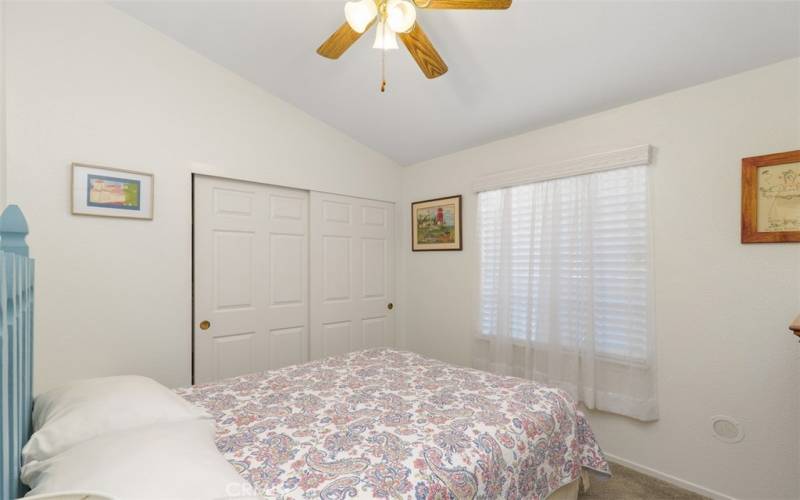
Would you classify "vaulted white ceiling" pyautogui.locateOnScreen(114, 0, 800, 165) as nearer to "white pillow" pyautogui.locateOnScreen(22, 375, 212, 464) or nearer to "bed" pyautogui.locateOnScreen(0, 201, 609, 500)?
"bed" pyautogui.locateOnScreen(0, 201, 609, 500)

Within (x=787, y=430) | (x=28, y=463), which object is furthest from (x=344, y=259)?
(x=787, y=430)

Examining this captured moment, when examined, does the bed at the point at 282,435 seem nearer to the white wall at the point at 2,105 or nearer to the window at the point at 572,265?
the window at the point at 572,265

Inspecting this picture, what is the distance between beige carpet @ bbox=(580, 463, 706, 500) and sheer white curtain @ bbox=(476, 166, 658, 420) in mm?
377

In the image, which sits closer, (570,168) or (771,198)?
(771,198)

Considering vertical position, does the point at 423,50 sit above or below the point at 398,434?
above

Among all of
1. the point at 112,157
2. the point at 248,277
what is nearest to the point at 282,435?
the point at 248,277

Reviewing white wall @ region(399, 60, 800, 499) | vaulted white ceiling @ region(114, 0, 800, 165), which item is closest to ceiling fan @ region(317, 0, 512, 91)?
vaulted white ceiling @ region(114, 0, 800, 165)

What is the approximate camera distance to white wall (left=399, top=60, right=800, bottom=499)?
6.01 feet

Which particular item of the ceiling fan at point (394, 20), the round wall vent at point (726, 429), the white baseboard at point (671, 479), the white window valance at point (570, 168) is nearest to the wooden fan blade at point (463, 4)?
the ceiling fan at point (394, 20)

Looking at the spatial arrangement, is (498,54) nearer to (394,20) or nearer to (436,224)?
(394,20)

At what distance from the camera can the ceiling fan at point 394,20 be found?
146 cm

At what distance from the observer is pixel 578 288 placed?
99.7 inches

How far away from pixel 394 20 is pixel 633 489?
2850mm

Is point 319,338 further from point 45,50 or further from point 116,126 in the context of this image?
point 45,50
